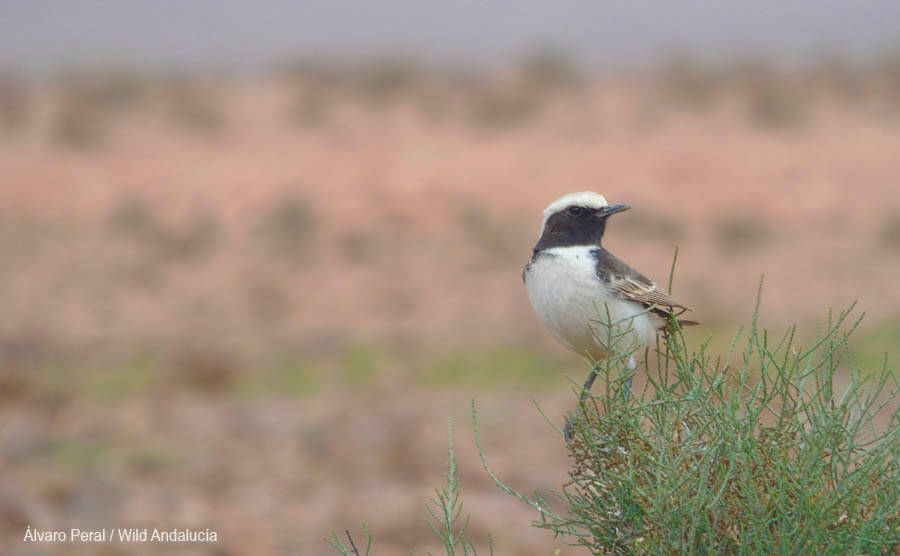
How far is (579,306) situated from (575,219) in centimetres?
54

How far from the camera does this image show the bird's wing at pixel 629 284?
15.0ft

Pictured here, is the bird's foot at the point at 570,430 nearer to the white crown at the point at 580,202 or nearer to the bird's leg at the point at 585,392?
the bird's leg at the point at 585,392

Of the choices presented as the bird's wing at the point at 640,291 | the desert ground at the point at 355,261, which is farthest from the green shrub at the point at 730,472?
the desert ground at the point at 355,261

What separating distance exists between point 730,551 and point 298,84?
27.6m

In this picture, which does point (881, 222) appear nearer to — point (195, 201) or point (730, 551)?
point (195, 201)

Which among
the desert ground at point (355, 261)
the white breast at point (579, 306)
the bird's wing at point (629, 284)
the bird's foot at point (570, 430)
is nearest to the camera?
the bird's foot at point (570, 430)

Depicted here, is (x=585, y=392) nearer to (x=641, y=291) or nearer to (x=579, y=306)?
(x=579, y=306)

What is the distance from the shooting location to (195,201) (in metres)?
22.7

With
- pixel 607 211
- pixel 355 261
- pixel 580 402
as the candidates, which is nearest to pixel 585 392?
pixel 580 402

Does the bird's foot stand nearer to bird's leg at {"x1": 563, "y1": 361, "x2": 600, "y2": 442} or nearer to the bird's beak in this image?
bird's leg at {"x1": 563, "y1": 361, "x2": 600, "y2": 442}

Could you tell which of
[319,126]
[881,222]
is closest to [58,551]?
[881,222]

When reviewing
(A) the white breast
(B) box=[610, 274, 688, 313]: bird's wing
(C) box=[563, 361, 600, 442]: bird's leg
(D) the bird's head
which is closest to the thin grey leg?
(C) box=[563, 361, 600, 442]: bird's leg

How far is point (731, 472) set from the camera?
11.4 feet

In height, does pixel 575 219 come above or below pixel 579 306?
above
